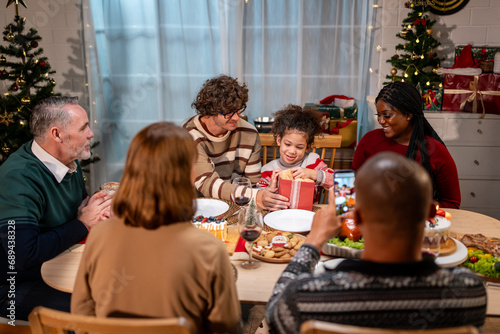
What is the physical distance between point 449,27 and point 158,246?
3.81 m

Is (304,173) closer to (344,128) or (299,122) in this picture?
(299,122)

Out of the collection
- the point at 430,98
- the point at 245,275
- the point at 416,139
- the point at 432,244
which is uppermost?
the point at 430,98

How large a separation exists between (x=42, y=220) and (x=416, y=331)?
1578 millimetres

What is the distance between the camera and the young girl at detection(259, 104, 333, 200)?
101 inches

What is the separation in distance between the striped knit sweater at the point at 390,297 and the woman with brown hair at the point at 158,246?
0.25 metres

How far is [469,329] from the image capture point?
945mm

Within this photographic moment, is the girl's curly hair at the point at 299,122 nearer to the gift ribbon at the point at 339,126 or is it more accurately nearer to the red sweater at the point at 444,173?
the red sweater at the point at 444,173

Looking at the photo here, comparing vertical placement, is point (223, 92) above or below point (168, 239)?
above

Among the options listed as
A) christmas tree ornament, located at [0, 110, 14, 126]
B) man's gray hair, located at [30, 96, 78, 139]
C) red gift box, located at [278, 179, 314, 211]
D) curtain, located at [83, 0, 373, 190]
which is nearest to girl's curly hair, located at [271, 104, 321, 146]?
red gift box, located at [278, 179, 314, 211]

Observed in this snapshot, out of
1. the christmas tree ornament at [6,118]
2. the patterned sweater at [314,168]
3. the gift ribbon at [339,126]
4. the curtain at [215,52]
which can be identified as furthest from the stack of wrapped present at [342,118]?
the christmas tree ornament at [6,118]

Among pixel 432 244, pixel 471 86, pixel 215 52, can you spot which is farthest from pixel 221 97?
pixel 471 86

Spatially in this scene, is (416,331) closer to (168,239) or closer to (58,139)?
(168,239)

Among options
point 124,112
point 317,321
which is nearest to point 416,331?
point 317,321

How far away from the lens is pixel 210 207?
2.19m
